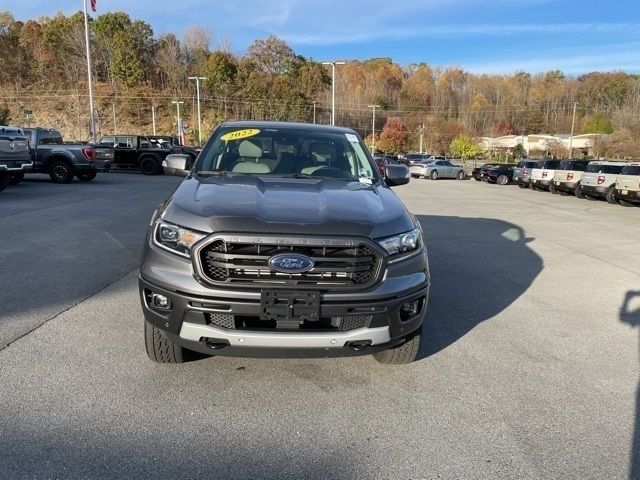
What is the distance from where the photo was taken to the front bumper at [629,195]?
1784cm

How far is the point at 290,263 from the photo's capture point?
2.86 metres

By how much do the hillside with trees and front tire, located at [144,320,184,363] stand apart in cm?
7551

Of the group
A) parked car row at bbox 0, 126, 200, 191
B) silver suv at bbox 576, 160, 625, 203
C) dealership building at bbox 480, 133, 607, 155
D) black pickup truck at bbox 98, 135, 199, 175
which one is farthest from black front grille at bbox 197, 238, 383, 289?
dealership building at bbox 480, 133, 607, 155

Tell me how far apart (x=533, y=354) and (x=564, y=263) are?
419 cm

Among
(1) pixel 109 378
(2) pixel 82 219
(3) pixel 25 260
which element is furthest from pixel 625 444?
(2) pixel 82 219

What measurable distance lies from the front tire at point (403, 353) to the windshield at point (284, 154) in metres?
1.48

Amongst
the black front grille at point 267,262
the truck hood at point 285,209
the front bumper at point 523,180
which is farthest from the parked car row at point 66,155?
the front bumper at point 523,180

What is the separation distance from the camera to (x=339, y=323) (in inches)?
116

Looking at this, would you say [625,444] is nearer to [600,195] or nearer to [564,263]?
[564,263]

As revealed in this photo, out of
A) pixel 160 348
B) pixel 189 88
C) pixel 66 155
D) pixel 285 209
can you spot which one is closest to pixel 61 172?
pixel 66 155

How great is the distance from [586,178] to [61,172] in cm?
2076

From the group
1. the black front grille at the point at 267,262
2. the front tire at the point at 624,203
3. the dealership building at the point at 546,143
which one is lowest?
the front tire at the point at 624,203

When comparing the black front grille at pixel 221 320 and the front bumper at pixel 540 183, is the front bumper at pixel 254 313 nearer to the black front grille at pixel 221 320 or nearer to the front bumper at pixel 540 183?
the black front grille at pixel 221 320

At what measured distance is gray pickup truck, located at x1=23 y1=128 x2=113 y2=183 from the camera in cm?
1733
